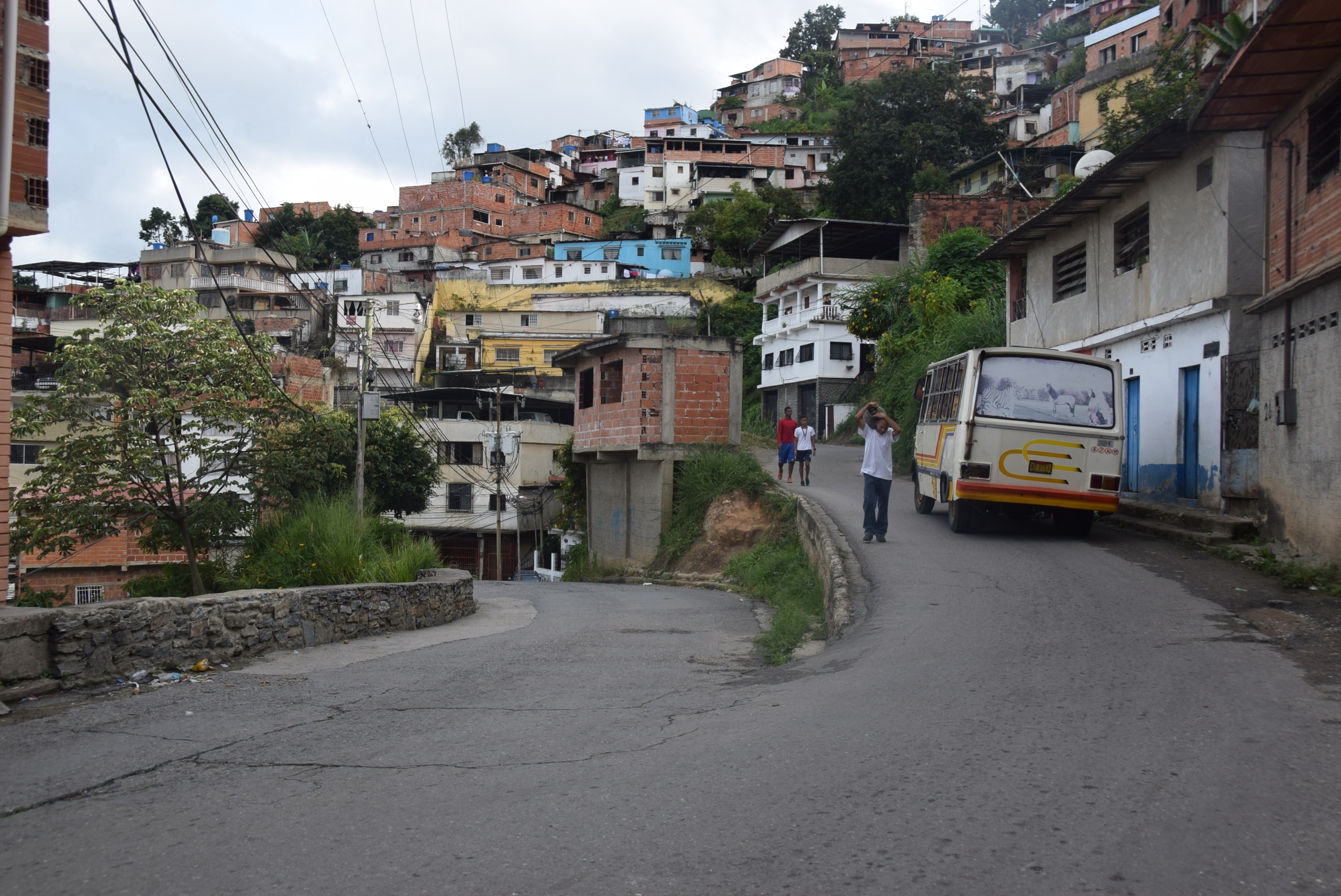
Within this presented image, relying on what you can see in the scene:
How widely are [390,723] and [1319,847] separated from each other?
16.8ft

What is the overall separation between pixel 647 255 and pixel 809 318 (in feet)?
84.0

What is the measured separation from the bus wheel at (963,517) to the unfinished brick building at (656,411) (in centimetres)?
902

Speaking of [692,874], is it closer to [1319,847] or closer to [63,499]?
[1319,847]

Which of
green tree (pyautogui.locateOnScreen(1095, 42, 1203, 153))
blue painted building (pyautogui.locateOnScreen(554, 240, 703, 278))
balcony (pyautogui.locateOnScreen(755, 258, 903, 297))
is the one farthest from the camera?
blue painted building (pyautogui.locateOnScreen(554, 240, 703, 278))

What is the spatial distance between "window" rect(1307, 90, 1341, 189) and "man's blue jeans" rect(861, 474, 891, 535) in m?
6.56

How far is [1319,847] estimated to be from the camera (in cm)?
379

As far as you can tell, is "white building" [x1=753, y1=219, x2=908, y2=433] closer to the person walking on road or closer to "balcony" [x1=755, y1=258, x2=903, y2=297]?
"balcony" [x1=755, y1=258, x2=903, y2=297]

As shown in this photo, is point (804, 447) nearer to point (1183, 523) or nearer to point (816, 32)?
point (1183, 523)

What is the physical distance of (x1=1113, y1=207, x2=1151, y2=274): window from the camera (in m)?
18.1

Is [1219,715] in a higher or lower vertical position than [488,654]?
higher

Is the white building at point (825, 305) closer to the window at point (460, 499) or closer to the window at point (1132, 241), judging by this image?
the window at point (460, 499)

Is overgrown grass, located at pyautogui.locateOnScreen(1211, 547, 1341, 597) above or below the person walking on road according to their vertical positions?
below

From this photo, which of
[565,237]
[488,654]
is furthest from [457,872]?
[565,237]

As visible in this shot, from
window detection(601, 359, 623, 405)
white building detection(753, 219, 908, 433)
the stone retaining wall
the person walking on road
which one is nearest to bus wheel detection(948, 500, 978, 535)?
the stone retaining wall
